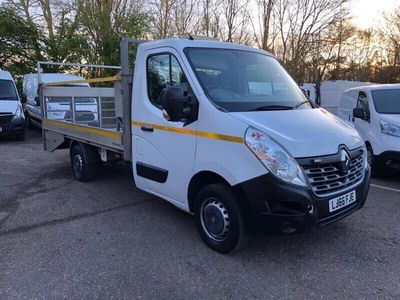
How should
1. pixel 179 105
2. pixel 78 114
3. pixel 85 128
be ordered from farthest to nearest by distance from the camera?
pixel 78 114 → pixel 85 128 → pixel 179 105

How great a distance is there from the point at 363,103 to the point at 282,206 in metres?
5.10

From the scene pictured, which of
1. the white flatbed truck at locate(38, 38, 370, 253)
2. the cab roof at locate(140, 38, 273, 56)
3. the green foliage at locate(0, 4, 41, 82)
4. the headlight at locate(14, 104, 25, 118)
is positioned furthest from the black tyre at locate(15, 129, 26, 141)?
the cab roof at locate(140, 38, 273, 56)

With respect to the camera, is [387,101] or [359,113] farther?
[359,113]

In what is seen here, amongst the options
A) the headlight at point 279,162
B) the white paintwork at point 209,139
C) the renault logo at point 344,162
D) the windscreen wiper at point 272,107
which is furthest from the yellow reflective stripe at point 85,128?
the renault logo at point 344,162

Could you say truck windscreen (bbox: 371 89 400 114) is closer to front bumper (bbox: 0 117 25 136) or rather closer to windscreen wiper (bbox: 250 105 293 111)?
windscreen wiper (bbox: 250 105 293 111)

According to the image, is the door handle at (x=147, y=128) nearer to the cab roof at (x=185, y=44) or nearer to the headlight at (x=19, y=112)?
the cab roof at (x=185, y=44)

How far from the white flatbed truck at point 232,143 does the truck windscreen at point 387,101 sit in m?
3.14

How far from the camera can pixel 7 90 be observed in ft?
40.3

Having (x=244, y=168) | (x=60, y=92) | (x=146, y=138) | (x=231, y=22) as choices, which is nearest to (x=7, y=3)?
(x=231, y=22)

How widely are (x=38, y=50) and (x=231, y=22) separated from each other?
11027 millimetres

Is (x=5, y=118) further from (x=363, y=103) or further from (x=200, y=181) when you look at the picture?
(x=363, y=103)

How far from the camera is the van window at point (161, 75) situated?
392cm

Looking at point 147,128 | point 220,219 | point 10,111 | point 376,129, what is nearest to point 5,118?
point 10,111

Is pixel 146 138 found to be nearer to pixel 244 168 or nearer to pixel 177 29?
pixel 244 168
